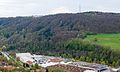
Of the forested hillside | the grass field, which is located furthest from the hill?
the grass field

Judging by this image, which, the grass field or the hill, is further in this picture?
the hill

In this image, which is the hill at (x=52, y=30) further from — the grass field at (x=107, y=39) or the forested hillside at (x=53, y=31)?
the grass field at (x=107, y=39)

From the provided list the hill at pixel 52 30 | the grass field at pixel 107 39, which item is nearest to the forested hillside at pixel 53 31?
the hill at pixel 52 30

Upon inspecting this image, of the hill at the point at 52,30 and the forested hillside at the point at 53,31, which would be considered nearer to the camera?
the forested hillside at the point at 53,31

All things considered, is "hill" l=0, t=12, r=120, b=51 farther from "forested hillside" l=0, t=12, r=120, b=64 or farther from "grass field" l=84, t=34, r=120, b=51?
"grass field" l=84, t=34, r=120, b=51

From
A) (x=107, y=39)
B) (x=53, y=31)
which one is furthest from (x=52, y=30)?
(x=107, y=39)
